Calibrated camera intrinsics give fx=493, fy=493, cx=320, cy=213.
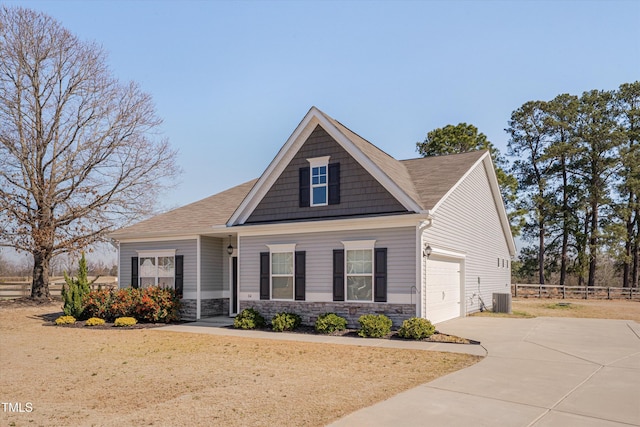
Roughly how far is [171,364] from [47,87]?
2238 centimetres

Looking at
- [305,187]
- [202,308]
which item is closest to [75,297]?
[202,308]

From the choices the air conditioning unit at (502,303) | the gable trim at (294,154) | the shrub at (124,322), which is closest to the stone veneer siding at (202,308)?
the shrub at (124,322)

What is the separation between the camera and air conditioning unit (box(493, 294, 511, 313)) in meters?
20.8

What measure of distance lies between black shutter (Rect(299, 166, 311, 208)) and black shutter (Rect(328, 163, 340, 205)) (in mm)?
813

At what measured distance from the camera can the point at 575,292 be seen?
112 feet

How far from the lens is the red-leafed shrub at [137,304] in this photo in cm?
1775

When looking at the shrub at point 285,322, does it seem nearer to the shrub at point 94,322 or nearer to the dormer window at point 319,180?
the dormer window at point 319,180

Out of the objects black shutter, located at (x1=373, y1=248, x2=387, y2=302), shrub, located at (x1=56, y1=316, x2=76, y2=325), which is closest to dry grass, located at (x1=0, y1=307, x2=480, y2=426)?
black shutter, located at (x1=373, y1=248, x2=387, y2=302)

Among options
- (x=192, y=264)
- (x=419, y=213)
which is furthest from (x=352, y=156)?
(x=192, y=264)

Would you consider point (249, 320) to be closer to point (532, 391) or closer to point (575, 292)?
point (532, 391)

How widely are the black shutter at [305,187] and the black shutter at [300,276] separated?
5.50 ft

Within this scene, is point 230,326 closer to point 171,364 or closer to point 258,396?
point 171,364

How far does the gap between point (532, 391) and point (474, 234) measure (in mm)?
13026

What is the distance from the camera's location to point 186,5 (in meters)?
14.0
